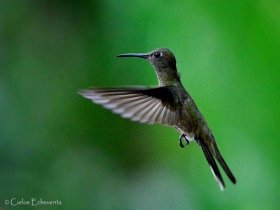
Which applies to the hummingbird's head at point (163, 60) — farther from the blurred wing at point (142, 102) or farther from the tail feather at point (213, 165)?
the tail feather at point (213, 165)

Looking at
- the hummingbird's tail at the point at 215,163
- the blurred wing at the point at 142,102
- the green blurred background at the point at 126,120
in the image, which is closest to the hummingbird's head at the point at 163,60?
the blurred wing at the point at 142,102

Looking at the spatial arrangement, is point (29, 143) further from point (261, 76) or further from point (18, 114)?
point (261, 76)

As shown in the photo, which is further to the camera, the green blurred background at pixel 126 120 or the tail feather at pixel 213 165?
the green blurred background at pixel 126 120

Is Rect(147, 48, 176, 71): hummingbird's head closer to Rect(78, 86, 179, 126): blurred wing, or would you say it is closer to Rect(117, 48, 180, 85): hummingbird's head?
Rect(117, 48, 180, 85): hummingbird's head

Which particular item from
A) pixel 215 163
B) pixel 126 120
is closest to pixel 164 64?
pixel 215 163

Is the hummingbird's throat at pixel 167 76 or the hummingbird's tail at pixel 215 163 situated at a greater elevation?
the hummingbird's throat at pixel 167 76

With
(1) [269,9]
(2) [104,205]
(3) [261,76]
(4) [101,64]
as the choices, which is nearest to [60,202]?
(2) [104,205]

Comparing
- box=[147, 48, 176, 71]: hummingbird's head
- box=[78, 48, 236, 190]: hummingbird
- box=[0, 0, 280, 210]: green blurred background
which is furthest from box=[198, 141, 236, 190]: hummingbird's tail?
box=[0, 0, 280, 210]: green blurred background
